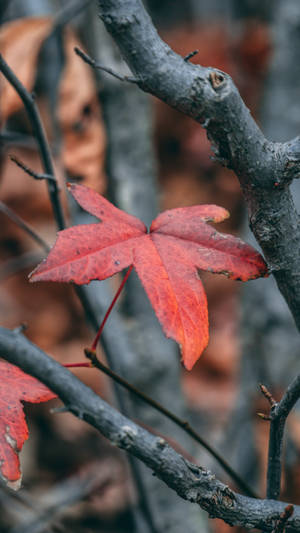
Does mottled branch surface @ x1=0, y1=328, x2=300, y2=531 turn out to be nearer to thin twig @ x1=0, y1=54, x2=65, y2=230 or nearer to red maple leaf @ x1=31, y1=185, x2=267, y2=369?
red maple leaf @ x1=31, y1=185, x2=267, y2=369

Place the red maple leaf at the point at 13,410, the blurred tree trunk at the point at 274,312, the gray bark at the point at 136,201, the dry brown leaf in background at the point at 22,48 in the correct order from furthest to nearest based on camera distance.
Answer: the blurred tree trunk at the point at 274,312 < the gray bark at the point at 136,201 < the dry brown leaf in background at the point at 22,48 < the red maple leaf at the point at 13,410

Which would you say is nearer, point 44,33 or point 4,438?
point 4,438

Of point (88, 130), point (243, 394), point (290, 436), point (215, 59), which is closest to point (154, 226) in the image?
point (88, 130)

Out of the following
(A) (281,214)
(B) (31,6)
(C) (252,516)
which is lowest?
(C) (252,516)

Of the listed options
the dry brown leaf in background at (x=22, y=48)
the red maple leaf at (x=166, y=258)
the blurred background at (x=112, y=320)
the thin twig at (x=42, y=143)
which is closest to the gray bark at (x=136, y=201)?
the blurred background at (x=112, y=320)

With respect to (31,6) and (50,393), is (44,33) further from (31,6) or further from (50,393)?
(50,393)

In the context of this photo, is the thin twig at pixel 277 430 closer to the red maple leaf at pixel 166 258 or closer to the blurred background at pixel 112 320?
the red maple leaf at pixel 166 258
